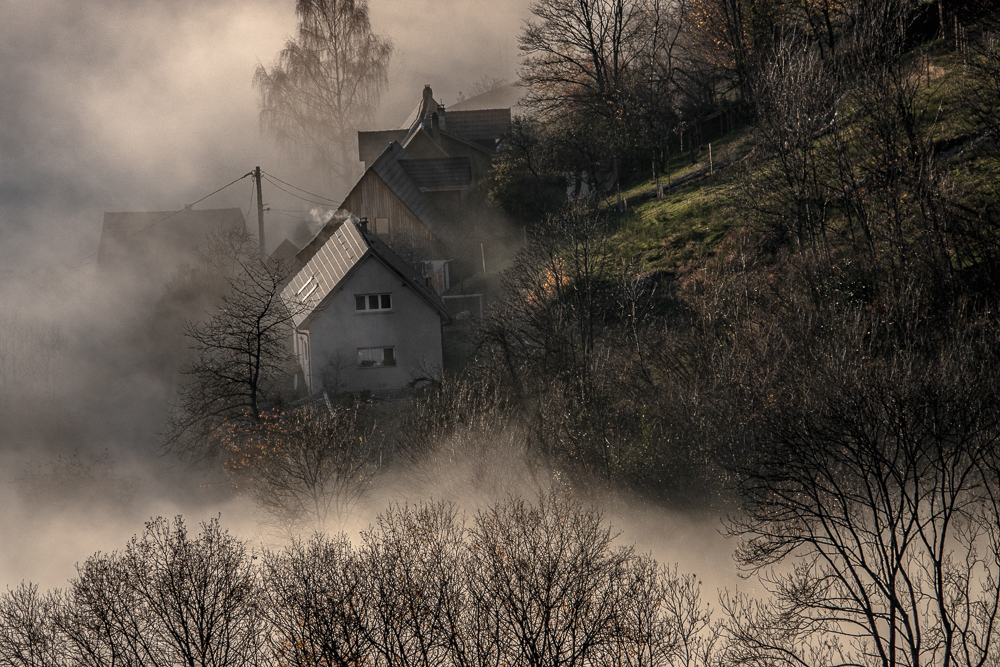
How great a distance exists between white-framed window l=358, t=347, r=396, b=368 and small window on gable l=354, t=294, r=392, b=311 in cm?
174

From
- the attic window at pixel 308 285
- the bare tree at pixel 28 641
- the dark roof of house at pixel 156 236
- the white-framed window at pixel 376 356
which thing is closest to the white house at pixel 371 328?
the white-framed window at pixel 376 356

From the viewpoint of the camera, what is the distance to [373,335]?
35844 mm

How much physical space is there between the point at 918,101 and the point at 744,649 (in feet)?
72.5

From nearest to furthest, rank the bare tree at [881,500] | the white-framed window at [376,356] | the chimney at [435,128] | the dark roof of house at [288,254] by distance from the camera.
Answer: the bare tree at [881,500] → the white-framed window at [376,356] → the dark roof of house at [288,254] → the chimney at [435,128]

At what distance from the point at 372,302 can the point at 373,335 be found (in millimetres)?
1504

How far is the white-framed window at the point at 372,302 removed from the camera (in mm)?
36141

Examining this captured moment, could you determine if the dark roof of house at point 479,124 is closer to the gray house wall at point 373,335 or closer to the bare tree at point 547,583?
the gray house wall at point 373,335

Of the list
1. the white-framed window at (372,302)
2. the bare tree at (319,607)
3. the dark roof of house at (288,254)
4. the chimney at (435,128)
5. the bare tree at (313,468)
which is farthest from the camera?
the chimney at (435,128)

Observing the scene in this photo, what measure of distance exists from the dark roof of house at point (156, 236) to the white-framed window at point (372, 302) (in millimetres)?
25149

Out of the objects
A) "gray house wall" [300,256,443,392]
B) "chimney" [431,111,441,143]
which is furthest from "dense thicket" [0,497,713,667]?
"chimney" [431,111,441,143]

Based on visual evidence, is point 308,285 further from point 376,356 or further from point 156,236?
point 156,236

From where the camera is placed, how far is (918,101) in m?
32.1

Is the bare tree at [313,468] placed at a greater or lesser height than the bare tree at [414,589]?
greater

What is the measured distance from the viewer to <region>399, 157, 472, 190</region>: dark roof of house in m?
53.3
